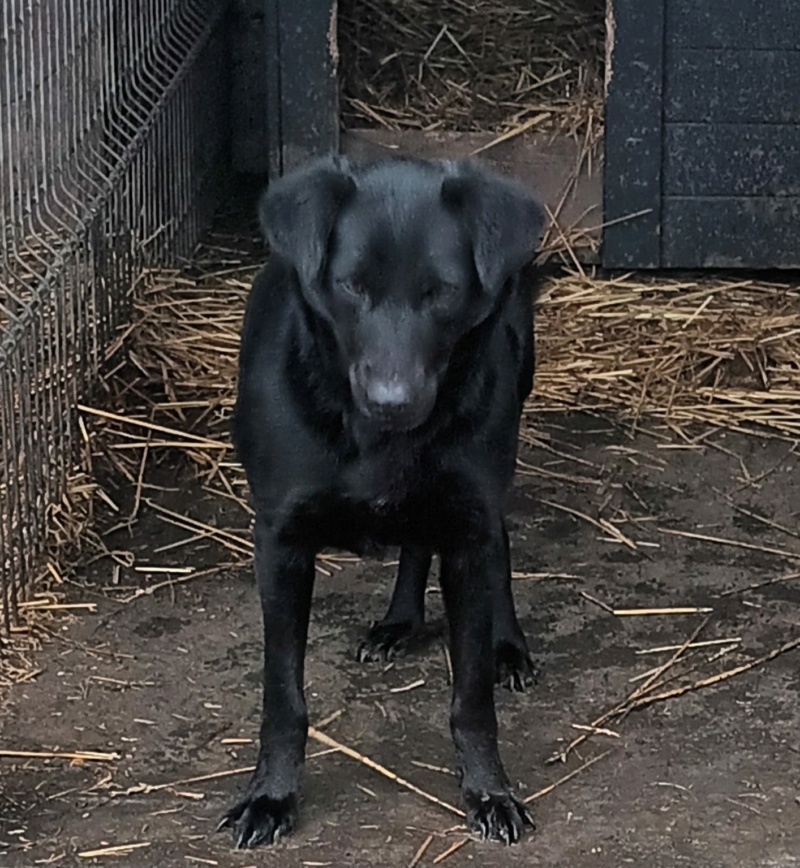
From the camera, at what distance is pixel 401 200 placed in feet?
8.54

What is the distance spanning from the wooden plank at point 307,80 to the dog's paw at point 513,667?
9.64 feet

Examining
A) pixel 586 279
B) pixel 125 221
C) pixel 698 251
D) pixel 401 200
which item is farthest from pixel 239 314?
pixel 401 200

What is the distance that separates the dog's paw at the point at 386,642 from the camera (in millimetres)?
3479

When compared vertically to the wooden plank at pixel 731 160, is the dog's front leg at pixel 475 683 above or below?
below

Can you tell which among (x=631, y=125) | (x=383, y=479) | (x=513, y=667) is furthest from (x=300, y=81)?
(x=383, y=479)

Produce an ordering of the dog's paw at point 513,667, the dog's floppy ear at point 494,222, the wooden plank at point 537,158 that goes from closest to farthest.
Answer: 1. the dog's floppy ear at point 494,222
2. the dog's paw at point 513,667
3. the wooden plank at point 537,158

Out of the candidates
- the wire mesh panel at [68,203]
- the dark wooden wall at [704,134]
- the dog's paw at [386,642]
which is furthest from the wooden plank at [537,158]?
the dog's paw at [386,642]

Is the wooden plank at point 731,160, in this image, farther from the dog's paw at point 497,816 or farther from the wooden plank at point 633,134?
the dog's paw at point 497,816

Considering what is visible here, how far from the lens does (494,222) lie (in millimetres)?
2613

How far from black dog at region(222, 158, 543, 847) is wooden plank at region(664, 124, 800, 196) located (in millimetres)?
2977

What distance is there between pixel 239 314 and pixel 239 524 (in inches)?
56.6

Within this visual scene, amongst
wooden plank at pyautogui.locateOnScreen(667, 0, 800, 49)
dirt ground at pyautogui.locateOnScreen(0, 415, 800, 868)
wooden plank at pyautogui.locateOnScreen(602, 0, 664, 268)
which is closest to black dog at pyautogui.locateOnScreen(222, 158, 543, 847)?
dirt ground at pyautogui.locateOnScreen(0, 415, 800, 868)

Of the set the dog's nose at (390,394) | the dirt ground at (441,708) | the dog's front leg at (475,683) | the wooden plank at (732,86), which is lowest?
the dirt ground at (441,708)

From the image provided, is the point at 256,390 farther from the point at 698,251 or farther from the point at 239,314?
the point at 698,251
